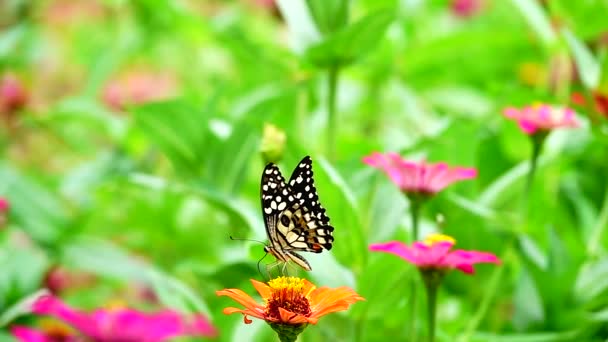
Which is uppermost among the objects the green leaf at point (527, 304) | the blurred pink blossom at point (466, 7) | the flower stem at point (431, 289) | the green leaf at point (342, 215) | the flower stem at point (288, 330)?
the blurred pink blossom at point (466, 7)

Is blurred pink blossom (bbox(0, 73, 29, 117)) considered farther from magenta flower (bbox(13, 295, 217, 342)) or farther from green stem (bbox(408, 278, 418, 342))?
green stem (bbox(408, 278, 418, 342))

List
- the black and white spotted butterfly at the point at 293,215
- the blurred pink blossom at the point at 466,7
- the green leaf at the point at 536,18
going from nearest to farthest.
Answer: the black and white spotted butterfly at the point at 293,215 < the green leaf at the point at 536,18 < the blurred pink blossom at the point at 466,7

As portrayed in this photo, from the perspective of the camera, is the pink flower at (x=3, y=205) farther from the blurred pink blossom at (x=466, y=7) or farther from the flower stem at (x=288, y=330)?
the blurred pink blossom at (x=466, y=7)

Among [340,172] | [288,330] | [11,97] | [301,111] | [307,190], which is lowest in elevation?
[288,330]

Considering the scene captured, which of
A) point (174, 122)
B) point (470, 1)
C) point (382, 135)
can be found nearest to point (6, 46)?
point (174, 122)

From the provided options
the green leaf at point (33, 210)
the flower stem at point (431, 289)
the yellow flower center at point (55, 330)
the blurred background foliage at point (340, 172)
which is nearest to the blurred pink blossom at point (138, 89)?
the blurred background foliage at point (340, 172)

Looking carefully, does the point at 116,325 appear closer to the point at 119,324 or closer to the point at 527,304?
the point at 119,324

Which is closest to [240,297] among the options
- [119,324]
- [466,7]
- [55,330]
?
[119,324]

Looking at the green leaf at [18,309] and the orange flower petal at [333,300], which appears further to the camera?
the green leaf at [18,309]
